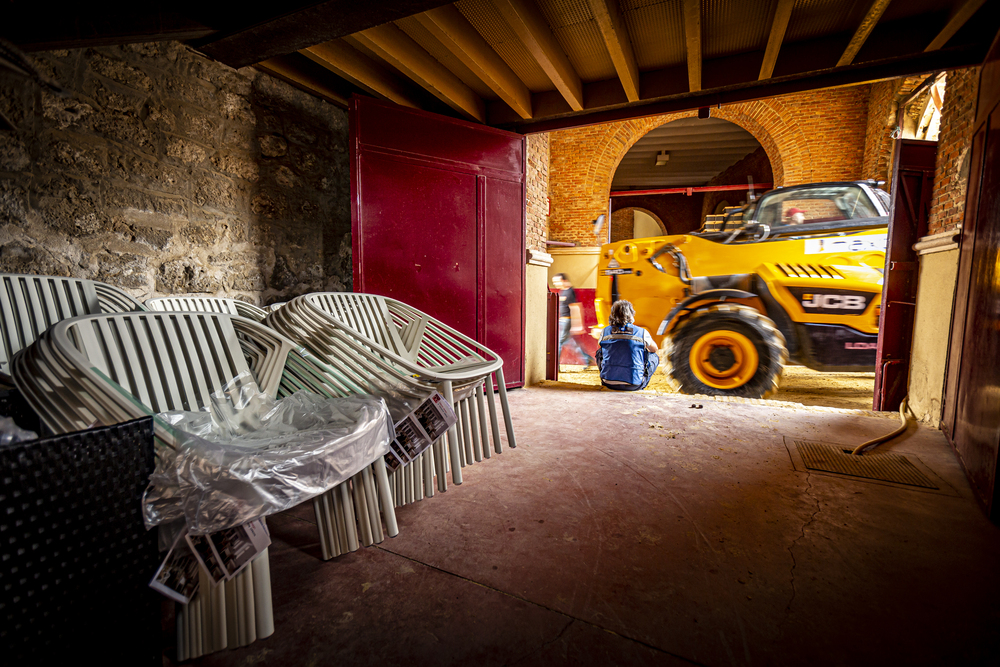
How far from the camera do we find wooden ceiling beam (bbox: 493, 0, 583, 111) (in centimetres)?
263

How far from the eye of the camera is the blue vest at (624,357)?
14.2 ft

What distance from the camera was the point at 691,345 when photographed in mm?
4680

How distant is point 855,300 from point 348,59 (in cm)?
498

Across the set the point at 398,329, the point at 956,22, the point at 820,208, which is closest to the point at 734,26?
the point at 956,22

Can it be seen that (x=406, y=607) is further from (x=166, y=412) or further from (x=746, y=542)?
(x=746, y=542)

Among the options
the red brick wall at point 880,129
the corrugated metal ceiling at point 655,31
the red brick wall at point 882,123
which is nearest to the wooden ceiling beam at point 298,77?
the corrugated metal ceiling at point 655,31

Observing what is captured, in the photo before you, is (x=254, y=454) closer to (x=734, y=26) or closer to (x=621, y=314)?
(x=734, y=26)

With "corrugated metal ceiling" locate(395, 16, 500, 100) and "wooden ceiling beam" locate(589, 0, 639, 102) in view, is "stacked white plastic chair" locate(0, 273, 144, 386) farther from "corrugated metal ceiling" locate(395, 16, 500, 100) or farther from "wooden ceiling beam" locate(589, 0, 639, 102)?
"wooden ceiling beam" locate(589, 0, 639, 102)

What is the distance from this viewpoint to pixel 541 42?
2.93 meters

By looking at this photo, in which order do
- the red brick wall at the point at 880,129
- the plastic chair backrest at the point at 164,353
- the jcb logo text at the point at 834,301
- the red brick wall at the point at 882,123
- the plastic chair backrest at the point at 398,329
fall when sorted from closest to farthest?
the plastic chair backrest at the point at 164,353 < the plastic chair backrest at the point at 398,329 < the jcb logo text at the point at 834,301 < the red brick wall at the point at 882,123 < the red brick wall at the point at 880,129

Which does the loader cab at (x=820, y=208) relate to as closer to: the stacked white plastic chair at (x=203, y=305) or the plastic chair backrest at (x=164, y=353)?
the stacked white plastic chair at (x=203, y=305)

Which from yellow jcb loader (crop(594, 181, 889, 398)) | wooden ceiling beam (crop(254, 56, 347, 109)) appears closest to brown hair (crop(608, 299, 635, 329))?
yellow jcb loader (crop(594, 181, 889, 398))

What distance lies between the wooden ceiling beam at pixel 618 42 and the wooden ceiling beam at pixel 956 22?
1.83m

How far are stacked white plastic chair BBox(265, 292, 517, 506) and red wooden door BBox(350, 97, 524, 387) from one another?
2.79 feet
